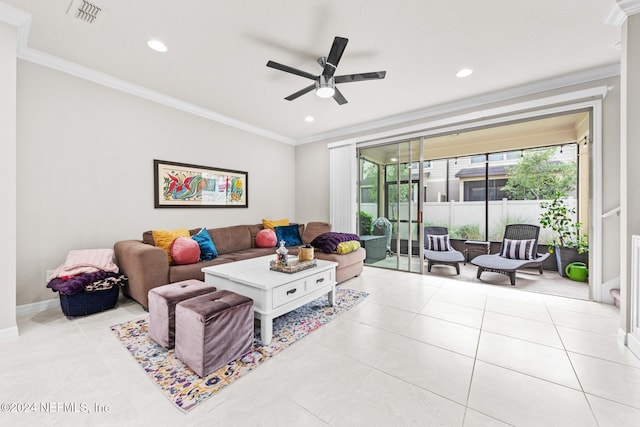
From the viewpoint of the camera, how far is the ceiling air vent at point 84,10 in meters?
2.02

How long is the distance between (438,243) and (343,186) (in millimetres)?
2197

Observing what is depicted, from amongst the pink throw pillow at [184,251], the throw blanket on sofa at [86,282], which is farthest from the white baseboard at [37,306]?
the pink throw pillow at [184,251]

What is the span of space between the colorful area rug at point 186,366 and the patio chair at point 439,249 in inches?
97.6

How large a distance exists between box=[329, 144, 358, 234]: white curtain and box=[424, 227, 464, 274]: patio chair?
150 cm

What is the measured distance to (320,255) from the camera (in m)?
3.86

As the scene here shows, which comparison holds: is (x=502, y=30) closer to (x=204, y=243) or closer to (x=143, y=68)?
(x=143, y=68)

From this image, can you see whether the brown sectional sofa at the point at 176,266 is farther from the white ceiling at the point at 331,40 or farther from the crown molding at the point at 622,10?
the crown molding at the point at 622,10

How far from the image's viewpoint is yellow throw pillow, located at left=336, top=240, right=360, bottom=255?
3834mm

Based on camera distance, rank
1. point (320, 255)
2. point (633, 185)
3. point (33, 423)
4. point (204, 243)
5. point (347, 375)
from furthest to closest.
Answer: point (320, 255), point (204, 243), point (633, 185), point (347, 375), point (33, 423)

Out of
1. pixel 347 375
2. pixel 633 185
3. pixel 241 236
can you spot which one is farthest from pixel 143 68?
pixel 633 185

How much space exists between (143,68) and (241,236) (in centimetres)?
256

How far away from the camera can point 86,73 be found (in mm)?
2930

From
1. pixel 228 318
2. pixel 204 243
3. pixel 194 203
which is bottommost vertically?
pixel 228 318

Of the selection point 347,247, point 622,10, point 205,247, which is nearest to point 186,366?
point 205,247
